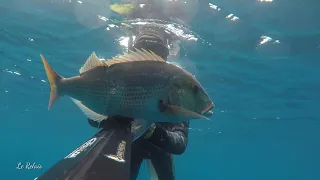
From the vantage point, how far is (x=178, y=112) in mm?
2041

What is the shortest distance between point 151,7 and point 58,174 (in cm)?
1000

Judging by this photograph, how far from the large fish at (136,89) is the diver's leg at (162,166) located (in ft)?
9.79

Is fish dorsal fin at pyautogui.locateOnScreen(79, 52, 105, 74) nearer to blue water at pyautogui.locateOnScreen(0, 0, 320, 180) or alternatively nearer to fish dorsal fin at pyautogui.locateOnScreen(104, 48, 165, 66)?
fish dorsal fin at pyautogui.locateOnScreen(104, 48, 165, 66)

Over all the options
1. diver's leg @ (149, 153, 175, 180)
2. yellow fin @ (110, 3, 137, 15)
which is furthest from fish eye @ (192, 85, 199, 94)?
yellow fin @ (110, 3, 137, 15)

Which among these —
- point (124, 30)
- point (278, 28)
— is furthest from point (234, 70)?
point (124, 30)

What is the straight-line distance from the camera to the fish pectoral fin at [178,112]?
6.57 feet

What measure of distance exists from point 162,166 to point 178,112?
11.2 feet

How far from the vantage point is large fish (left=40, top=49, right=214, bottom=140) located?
89.0 inches

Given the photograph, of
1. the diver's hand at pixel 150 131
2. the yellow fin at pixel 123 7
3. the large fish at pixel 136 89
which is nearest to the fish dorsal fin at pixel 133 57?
the large fish at pixel 136 89

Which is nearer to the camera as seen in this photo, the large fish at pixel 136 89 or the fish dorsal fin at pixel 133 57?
the large fish at pixel 136 89

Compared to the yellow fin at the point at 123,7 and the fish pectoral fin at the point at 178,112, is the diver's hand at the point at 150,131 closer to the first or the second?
the fish pectoral fin at the point at 178,112

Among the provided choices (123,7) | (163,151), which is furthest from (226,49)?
(163,151)

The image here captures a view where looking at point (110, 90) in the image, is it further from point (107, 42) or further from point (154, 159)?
point (107, 42)

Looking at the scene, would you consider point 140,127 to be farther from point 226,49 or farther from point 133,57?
point 226,49
